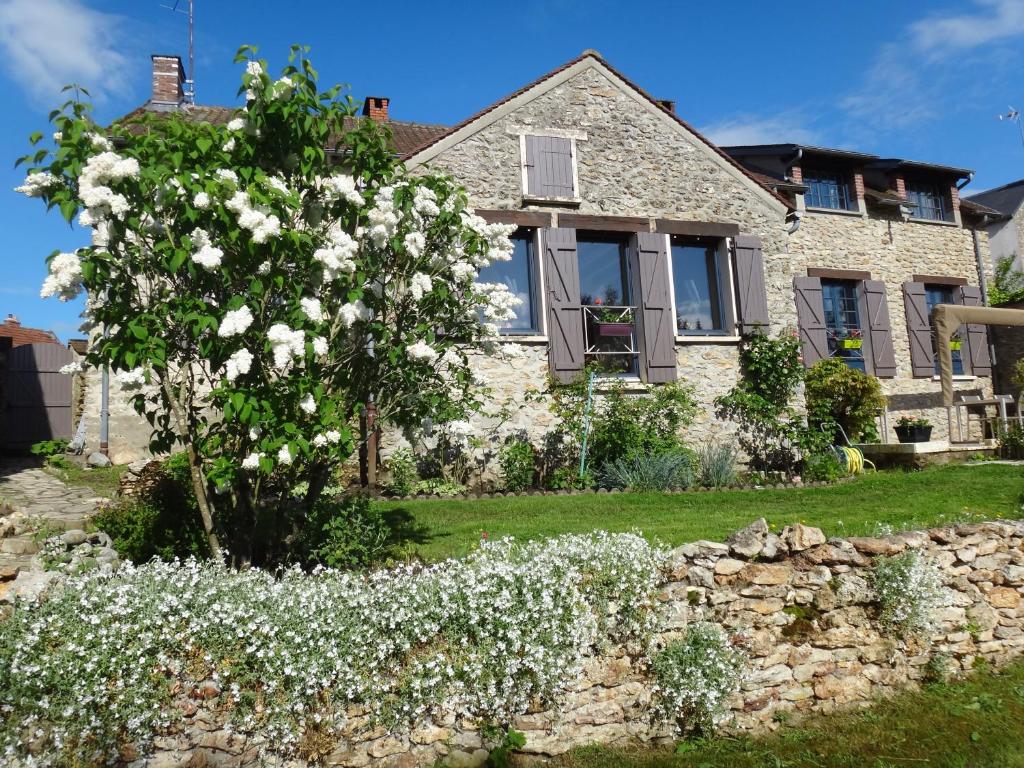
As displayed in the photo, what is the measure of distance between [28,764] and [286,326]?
7.66ft

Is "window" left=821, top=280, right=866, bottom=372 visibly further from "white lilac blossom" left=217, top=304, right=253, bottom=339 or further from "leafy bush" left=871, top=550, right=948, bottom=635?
"white lilac blossom" left=217, top=304, right=253, bottom=339

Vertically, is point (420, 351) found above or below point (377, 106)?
below

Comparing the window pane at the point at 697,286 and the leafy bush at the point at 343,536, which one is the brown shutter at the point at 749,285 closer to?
the window pane at the point at 697,286

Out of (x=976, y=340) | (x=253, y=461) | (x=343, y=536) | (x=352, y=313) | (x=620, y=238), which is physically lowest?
(x=343, y=536)

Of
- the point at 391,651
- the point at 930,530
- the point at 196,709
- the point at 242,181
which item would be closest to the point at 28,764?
the point at 196,709

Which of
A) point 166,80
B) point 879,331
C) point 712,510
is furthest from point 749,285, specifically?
point 166,80

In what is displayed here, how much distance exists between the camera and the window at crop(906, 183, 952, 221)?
15203 mm

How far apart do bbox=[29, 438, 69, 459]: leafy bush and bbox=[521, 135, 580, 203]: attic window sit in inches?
304

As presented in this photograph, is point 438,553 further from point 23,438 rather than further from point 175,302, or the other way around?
point 23,438

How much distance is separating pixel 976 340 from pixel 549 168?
1037 centimetres

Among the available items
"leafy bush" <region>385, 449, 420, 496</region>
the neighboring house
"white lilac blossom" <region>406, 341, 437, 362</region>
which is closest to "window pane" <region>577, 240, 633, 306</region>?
"leafy bush" <region>385, 449, 420, 496</region>

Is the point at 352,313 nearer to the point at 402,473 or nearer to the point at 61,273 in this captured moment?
the point at 61,273

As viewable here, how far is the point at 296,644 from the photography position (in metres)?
3.53

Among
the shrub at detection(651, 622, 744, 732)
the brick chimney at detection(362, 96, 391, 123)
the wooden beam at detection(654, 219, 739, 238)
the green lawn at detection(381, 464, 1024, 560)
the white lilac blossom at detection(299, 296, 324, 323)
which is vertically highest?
the brick chimney at detection(362, 96, 391, 123)
